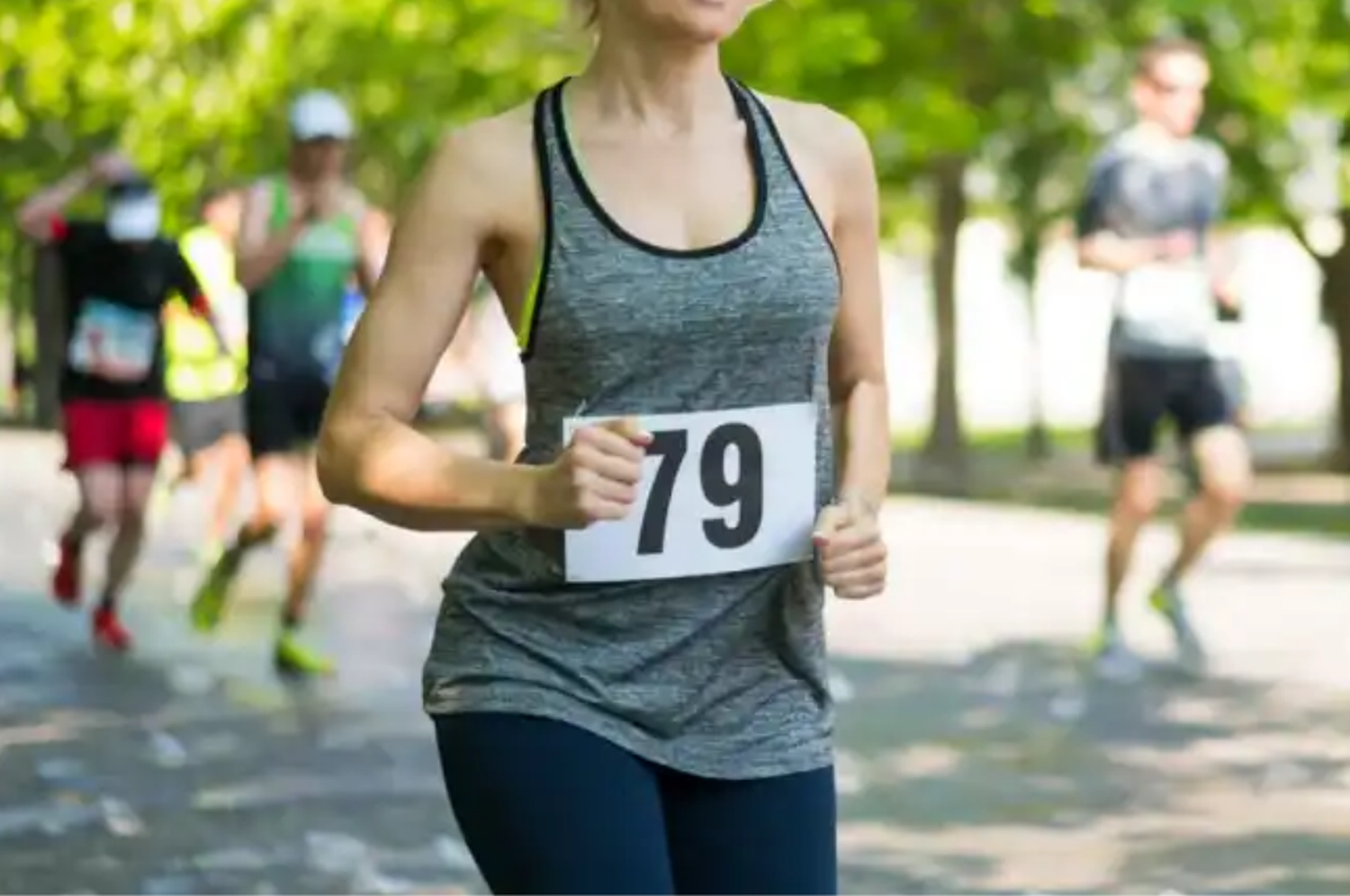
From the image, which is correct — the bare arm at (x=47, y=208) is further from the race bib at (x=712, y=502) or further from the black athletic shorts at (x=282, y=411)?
the race bib at (x=712, y=502)

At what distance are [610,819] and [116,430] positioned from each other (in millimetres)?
9123

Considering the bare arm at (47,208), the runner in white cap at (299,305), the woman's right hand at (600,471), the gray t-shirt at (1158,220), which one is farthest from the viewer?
the bare arm at (47,208)

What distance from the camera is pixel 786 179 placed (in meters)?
3.56

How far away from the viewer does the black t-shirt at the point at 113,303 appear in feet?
40.1

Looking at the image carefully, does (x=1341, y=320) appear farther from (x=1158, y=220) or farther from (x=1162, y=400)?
(x=1158, y=220)

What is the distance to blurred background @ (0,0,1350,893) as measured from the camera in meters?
7.74

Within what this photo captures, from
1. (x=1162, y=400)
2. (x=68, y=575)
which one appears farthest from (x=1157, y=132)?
(x=68, y=575)

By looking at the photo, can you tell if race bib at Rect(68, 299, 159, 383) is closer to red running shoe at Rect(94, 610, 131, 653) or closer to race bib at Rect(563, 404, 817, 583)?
red running shoe at Rect(94, 610, 131, 653)

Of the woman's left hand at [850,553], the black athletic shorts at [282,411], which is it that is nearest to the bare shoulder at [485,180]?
the woman's left hand at [850,553]

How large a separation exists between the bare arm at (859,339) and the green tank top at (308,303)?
24.1 ft

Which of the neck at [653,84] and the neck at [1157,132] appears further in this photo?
the neck at [1157,132]

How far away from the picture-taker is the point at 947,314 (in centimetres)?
3125

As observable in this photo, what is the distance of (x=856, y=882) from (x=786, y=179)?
149 inches

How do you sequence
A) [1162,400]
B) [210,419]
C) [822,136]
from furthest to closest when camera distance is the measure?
[210,419] → [1162,400] → [822,136]
